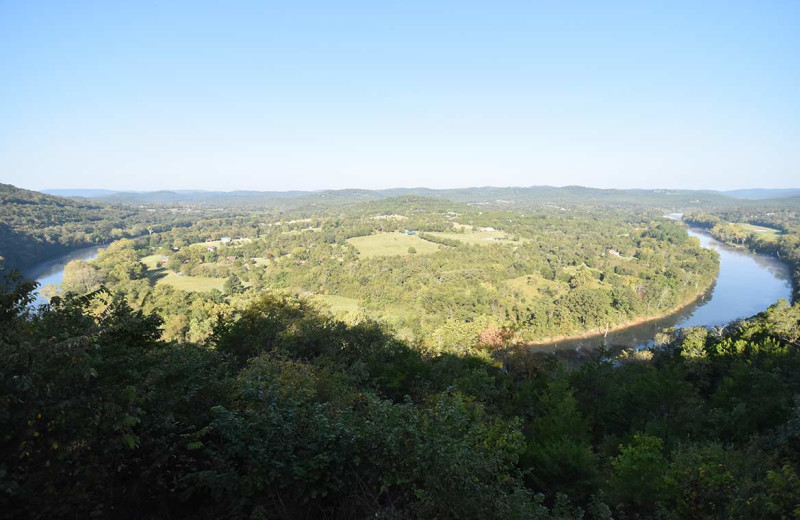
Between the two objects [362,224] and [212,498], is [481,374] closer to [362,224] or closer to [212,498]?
[212,498]

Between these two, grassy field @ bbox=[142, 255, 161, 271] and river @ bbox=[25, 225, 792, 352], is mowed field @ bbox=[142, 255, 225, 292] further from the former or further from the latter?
river @ bbox=[25, 225, 792, 352]

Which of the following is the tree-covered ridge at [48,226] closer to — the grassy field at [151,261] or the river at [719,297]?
the river at [719,297]

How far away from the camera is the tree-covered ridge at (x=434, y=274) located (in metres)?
46.2

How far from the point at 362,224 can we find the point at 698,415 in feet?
353

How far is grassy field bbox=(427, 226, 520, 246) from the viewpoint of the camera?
91.7 m

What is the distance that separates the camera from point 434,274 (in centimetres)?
6575

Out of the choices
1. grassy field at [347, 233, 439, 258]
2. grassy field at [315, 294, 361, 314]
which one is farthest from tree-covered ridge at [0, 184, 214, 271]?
grassy field at [347, 233, 439, 258]

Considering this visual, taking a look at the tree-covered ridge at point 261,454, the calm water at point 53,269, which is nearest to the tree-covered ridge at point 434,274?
the calm water at point 53,269

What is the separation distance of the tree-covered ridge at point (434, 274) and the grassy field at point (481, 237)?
0.46 meters

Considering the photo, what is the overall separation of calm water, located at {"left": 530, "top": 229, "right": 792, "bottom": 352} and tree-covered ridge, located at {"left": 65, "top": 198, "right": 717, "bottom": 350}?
214cm

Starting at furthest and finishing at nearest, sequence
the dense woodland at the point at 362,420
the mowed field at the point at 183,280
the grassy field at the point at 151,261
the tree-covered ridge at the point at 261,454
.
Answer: the grassy field at the point at 151,261, the mowed field at the point at 183,280, the dense woodland at the point at 362,420, the tree-covered ridge at the point at 261,454

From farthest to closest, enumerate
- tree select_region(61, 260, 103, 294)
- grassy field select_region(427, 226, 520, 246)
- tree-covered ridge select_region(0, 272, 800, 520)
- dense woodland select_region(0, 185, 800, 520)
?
grassy field select_region(427, 226, 520, 246) → tree select_region(61, 260, 103, 294) → dense woodland select_region(0, 185, 800, 520) → tree-covered ridge select_region(0, 272, 800, 520)

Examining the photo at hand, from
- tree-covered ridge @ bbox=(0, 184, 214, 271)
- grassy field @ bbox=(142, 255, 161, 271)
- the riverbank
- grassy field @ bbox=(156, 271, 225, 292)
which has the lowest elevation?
the riverbank

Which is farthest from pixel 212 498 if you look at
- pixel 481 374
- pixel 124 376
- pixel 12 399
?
pixel 481 374
